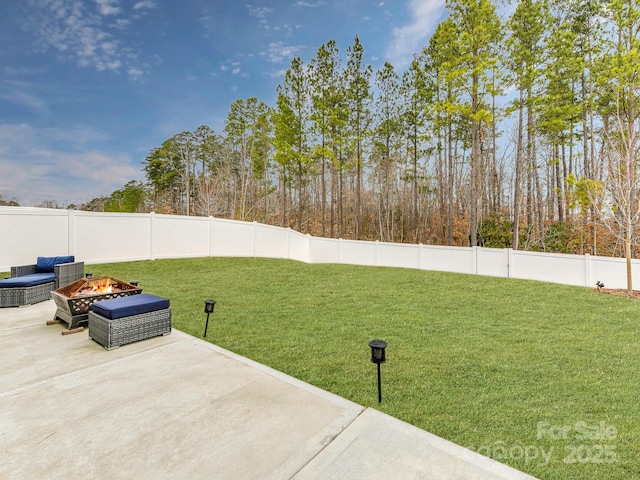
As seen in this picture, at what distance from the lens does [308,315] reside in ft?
16.4

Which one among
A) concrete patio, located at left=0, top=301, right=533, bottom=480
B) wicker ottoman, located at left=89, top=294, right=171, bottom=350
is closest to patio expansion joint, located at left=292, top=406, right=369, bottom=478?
concrete patio, located at left=0, top=301, right=533, bottom=480

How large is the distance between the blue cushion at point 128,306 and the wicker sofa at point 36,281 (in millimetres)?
2801

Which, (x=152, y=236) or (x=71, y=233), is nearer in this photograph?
(x=71, y=233)

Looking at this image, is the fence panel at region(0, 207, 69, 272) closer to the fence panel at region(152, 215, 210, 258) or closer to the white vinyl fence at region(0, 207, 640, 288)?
→ the white vinyl fence at region(0, 207, 640, 288)

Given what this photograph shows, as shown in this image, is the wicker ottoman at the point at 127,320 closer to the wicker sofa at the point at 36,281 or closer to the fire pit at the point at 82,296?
the fire pit at the point at 82,296

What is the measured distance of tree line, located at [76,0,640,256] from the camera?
36.1 ft

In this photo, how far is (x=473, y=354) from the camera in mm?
3438

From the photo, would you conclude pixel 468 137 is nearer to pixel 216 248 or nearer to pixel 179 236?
pixel 216 248

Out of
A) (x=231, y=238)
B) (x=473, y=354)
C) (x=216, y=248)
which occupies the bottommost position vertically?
(x=473, y=354)

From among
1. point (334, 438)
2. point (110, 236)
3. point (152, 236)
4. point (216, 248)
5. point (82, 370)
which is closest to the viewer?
point (334, 438)

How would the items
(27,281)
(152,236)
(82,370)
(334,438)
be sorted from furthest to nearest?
(152,236) → (27,281) → (82,370) → (334,438)

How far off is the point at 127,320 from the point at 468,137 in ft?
64.1

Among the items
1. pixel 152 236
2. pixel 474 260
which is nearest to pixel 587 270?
pixel 474 260

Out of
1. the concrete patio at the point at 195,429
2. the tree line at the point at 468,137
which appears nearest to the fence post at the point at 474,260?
the tree line at the point at 468,137
